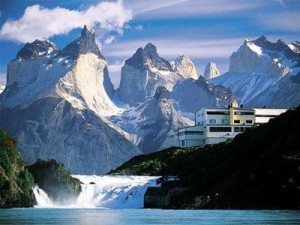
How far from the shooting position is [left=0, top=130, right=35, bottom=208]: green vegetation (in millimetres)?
164750

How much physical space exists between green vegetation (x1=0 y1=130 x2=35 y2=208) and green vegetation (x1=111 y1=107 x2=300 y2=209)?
33.3m

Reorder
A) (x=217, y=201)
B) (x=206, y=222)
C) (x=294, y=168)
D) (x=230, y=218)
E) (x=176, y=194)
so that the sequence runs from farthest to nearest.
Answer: (x=176, y=194) → (x=217, y=201) → (x=294, y=168) → (x=230, y=218) → (x=206, y=222)

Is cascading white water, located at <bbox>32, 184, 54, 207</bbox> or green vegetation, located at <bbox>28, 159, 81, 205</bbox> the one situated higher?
green vegetation, located at <bbox>28, 159, 81, 205</bbox>

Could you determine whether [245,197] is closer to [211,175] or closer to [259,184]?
[259,184]

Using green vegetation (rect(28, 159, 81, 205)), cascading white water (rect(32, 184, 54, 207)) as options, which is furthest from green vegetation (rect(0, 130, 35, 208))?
green vegetation (rect(28, 159, 81, 205))

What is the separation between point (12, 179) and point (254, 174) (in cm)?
5458

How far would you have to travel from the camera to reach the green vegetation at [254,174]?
461ft

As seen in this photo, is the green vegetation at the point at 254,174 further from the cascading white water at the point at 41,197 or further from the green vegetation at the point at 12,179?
the cascading white water at the point at 41,197

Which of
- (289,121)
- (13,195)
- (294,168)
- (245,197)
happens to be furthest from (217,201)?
(13,195)

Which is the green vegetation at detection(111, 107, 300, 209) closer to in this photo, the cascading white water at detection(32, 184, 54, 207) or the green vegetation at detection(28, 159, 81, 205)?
the green vegetation at detection(28, 159, 81, 205)

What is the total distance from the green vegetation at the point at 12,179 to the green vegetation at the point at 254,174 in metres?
33.3

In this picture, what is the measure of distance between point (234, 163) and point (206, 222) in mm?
66400

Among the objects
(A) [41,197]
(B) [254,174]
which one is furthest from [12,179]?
(B) [254,174]

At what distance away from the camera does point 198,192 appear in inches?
6590
